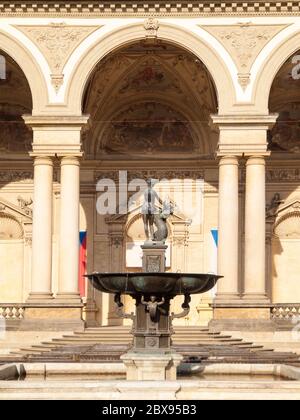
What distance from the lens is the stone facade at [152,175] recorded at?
31.4 meters

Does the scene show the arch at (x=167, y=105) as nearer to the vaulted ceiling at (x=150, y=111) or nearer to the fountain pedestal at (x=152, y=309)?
the vaulted ceiling at (x=150, y=111)

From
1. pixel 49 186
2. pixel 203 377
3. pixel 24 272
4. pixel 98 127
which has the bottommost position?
pixel 203 377

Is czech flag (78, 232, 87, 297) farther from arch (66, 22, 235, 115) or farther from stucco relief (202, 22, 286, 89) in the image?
stucco relief (202, 22, 286, 89)

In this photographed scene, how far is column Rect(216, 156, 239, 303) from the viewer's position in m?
31.2

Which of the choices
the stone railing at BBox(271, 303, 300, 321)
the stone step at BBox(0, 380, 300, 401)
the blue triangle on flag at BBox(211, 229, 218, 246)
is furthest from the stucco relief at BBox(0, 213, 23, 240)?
the stone step at BBox(0, 380, 300, 401)

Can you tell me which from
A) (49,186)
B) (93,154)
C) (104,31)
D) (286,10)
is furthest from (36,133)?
(286,10)

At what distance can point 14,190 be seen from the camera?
1469 inches

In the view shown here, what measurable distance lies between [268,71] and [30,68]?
24.9 ft

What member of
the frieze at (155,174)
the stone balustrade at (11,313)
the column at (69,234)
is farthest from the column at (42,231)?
the frieze at (155,174)

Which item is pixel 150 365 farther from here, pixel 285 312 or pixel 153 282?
pixel 285 312

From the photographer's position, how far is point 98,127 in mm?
38344
